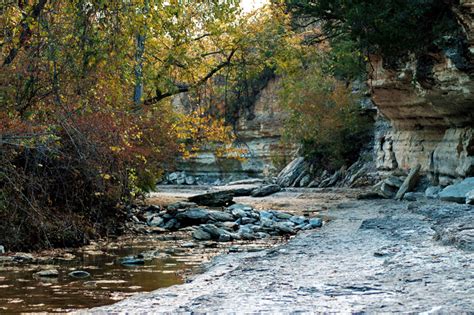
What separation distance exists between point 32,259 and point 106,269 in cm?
119

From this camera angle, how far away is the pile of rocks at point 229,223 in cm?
1198

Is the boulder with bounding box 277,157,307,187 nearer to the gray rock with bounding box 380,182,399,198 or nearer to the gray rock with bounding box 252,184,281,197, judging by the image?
the gray rock with bounding box 252,184,281,197

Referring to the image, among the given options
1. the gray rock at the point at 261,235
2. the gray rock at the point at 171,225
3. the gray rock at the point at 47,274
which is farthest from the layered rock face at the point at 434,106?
the gray rock at the point at 47,274

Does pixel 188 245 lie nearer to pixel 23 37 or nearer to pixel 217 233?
pixel 217 233

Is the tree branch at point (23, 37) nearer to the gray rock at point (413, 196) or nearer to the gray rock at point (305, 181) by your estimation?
the gray rock at point (413, 196)

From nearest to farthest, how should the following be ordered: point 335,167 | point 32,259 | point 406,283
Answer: point 406,283, point 32,259, point 335,167

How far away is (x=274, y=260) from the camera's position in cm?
773

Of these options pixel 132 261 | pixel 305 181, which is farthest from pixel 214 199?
pixel 305 181

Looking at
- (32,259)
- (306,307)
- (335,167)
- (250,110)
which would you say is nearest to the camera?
(306,307)

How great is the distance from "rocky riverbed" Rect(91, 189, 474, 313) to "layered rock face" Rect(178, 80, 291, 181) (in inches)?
1429

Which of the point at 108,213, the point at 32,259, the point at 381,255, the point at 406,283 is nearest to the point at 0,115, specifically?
the point at 32,259

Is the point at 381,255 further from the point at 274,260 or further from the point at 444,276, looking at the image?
the point at 444,276

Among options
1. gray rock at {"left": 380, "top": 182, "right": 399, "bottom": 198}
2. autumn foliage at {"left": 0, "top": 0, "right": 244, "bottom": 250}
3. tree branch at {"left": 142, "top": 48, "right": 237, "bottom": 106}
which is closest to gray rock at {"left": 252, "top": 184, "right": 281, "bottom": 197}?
gray rock at {"left": 380, "top": 182, "right": 399, "bottom": 198}

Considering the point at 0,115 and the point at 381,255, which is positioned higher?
the point at 0,115
